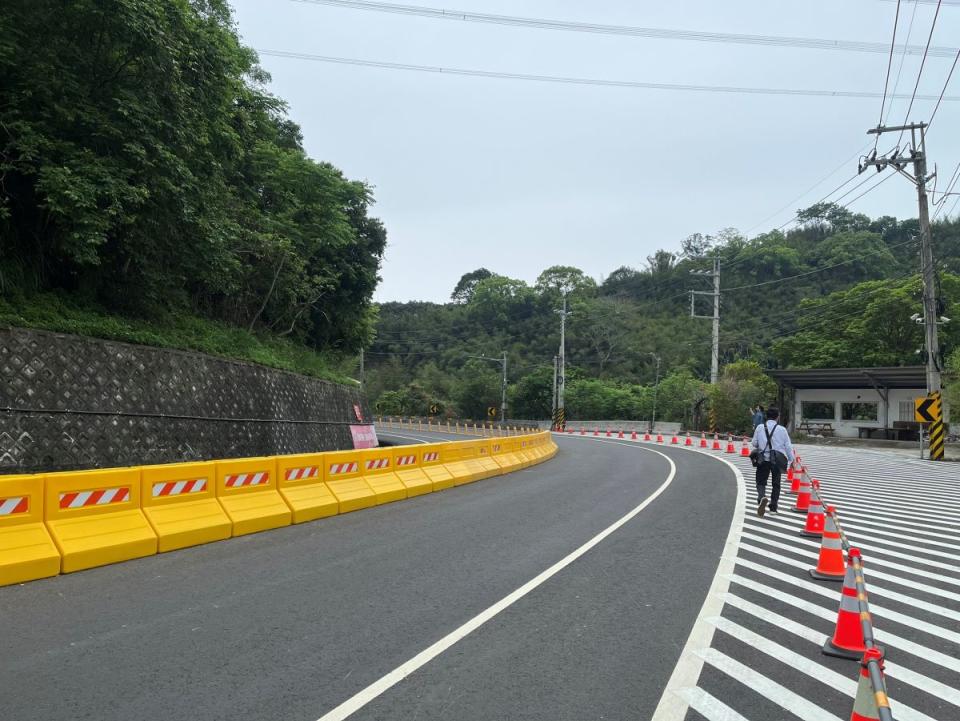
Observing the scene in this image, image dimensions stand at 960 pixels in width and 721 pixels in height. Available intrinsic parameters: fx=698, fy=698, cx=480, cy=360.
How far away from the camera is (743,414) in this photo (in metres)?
52.8

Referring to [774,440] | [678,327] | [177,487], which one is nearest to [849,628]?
[177,487]

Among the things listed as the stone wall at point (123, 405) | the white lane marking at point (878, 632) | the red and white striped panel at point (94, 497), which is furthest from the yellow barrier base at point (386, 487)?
the white lane marking at point (878, 632)

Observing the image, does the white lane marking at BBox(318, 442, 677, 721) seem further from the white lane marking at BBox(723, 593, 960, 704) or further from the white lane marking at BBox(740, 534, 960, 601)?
the white lane marking at BBox(740, 534, 960, 601)

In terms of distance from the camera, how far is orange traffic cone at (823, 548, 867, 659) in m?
5.04

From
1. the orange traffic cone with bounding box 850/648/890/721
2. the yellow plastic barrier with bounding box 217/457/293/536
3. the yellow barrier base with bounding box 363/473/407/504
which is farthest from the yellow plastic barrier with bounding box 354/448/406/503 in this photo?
the orange traffic cone with bounding box 850/648/890/721

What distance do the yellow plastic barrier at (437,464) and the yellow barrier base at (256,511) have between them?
17.0ft

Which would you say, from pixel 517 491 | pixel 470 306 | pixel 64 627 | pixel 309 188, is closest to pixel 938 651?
pixel 64 627

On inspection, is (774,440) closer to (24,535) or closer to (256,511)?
(256,511)

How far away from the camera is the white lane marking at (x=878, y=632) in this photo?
16.7 ft

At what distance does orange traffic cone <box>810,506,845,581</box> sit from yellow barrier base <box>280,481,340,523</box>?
270 inches

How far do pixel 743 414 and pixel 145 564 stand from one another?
51.0 m

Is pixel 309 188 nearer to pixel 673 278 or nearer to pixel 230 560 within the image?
pixel 230 560

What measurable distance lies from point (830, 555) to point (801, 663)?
2848mm

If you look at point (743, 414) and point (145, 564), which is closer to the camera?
point (145, 564)
